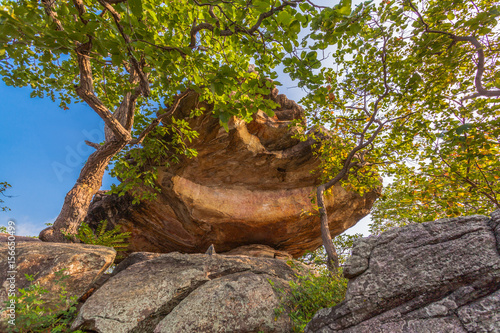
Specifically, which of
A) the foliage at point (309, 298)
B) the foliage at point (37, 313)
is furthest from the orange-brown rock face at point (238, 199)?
the foliage at point (309, 298)

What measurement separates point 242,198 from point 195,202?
2.91 m

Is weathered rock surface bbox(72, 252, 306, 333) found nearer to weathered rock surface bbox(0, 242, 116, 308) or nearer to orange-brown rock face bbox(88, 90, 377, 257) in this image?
weathered rock surface bbox(0, 242, 116, 308)

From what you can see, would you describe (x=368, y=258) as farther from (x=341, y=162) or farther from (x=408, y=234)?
(x=341, y=162)

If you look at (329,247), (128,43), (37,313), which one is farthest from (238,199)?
(128,43)

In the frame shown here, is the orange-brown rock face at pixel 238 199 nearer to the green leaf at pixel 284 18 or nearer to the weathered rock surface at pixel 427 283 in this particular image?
the green leaf at pixel 284 18

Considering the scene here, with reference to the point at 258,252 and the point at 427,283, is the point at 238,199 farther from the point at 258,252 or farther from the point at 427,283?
the point at 427,283

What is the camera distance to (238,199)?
43.2 feet

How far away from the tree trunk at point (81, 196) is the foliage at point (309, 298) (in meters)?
7.26

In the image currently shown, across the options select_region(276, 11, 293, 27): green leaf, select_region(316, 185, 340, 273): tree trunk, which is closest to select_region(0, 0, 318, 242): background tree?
select_region(276, 11, 293, 27): green leaf

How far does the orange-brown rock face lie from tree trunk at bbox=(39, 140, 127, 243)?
370 cm

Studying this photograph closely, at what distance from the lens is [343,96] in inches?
376

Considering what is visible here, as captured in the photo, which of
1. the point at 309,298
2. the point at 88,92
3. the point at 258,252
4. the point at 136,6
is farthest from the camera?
the point at 258,252

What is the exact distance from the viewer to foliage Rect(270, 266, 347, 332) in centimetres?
482

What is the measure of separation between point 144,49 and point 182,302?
5881 millimetres
